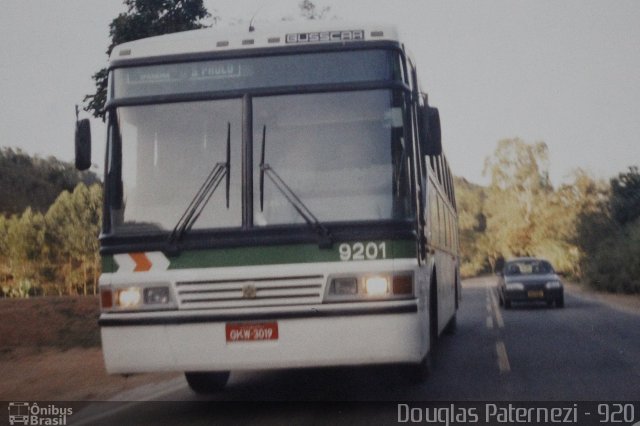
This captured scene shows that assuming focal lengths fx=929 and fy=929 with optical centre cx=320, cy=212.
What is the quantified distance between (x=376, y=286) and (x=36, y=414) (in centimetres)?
377

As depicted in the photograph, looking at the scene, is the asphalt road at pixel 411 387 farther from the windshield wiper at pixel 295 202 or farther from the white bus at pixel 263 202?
the windshield wiper at pixel 295 202

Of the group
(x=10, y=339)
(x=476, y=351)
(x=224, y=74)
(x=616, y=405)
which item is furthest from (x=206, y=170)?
(x=10, y=339)

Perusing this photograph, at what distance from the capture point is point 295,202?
8188 mm

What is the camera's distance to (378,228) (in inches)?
317

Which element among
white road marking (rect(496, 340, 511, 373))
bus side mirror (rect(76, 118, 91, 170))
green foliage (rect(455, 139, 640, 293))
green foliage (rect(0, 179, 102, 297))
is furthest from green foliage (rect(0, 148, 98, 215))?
bus side mirror (rect(76, 118, 91, 170))

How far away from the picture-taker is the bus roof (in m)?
8.54

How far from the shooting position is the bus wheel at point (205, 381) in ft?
34.1

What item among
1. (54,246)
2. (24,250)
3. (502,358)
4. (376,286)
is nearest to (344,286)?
(376,286)

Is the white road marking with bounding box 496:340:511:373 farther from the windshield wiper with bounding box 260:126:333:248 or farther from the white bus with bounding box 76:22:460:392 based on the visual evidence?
the windshield wiper with bounding box 260:126:333:248

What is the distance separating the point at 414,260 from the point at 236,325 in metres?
1.65

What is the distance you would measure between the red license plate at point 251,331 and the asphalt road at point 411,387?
2.72 ft

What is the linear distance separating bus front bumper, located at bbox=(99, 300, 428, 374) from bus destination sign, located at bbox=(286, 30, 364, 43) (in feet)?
8.10

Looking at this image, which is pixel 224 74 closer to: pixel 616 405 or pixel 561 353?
pixel 616 405

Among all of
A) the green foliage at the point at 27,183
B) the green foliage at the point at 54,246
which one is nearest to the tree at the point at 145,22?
the green foliage at the point at 54,246
